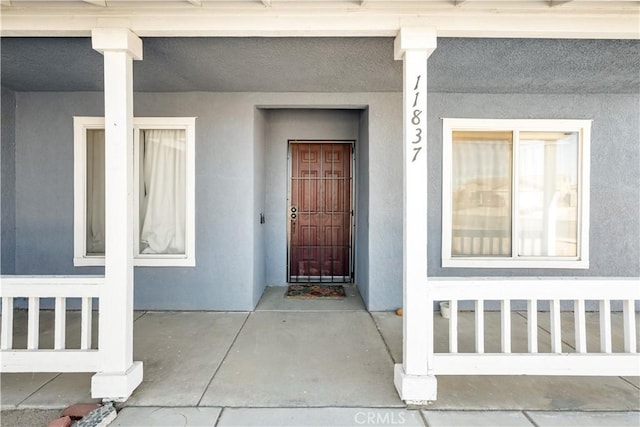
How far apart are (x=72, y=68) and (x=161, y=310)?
2.67 m

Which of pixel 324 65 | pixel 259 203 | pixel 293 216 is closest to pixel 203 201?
pixel 259 203

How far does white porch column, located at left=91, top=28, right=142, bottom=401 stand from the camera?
2227mm

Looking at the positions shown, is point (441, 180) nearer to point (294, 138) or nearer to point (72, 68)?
point (294, 138)

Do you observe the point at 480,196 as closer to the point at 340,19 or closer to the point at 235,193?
the point at 340,19

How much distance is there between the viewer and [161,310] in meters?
3.92

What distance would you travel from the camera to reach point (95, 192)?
402 cm

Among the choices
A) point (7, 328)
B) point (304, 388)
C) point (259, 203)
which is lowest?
point (304, 388)

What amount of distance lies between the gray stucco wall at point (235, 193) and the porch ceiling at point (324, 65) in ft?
0.77

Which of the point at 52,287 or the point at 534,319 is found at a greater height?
the point at 52,287

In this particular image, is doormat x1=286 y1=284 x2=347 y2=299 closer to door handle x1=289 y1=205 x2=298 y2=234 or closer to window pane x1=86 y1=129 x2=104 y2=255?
door handle x1=289 y1=205 x2=298 y2=234

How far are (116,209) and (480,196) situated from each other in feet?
12.3

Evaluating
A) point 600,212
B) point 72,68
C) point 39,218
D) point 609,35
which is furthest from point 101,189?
point 600,212

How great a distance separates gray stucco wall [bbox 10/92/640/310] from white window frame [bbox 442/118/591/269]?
3.4 inches

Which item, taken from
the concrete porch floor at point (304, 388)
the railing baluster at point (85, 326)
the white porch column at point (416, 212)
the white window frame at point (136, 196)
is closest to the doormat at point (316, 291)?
the concrete porch floor at point (304, 388)
